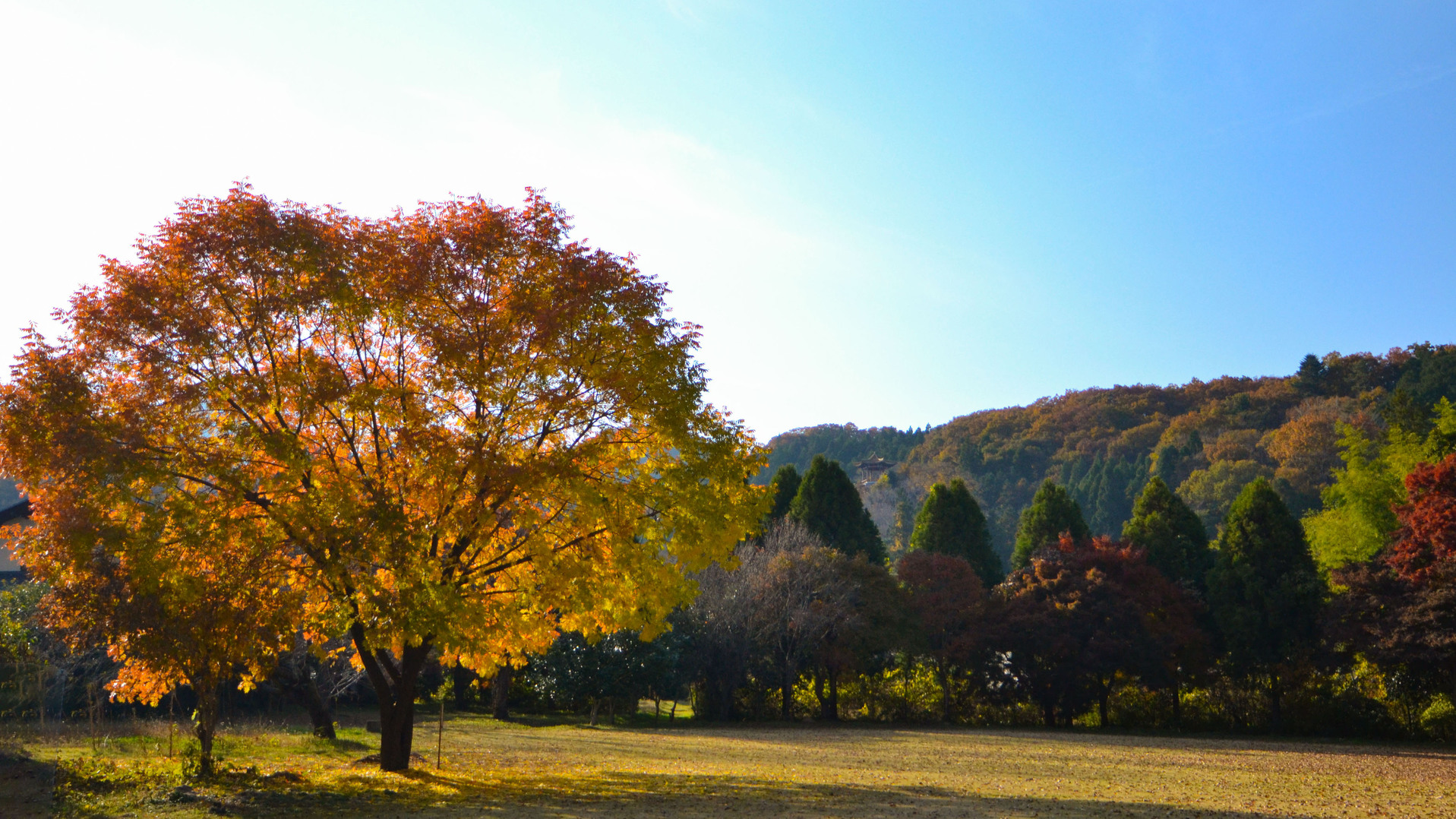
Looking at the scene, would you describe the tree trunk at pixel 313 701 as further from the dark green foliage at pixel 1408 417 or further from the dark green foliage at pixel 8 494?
the dark green foliage at pixel 1408 417

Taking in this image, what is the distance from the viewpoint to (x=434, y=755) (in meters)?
18.2

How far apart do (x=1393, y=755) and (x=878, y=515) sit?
5133 cm

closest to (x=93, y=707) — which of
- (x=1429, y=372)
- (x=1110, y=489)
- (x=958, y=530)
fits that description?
(x=958, y=530)

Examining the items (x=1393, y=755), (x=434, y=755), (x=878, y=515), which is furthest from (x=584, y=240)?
(x=878, y=515)

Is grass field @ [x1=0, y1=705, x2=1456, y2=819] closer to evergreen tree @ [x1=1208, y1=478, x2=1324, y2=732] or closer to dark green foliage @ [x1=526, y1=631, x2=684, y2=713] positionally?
evergreen tree @ [x1=1208, y1=478, x2=1324, y2=732]

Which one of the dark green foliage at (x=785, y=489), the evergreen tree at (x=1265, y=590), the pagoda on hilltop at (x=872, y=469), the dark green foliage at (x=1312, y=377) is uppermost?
the dark green foliage at (x=1312, y=377)

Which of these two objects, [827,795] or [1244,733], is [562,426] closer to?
[827,795]

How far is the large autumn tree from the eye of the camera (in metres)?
11.7

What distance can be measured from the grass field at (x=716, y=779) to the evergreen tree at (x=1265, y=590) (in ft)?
20.6

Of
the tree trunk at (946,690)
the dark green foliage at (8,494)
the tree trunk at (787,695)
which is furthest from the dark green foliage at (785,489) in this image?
the dark green foliage at (8,494)

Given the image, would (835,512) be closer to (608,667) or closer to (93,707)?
(608,667)

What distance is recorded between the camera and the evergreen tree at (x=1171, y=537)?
37312 millimetres

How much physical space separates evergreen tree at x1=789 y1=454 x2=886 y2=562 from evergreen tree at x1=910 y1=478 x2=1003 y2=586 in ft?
8.64

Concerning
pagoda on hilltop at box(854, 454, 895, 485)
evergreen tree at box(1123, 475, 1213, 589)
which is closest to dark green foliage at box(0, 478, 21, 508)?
evergreen tree at box(1123, 475, 1213, 589)
